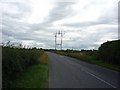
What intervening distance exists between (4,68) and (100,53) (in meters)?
33.7

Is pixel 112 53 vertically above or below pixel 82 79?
above

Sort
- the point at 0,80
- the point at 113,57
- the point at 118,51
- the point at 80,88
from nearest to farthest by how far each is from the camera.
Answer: the point at 0,80
the point at 80,88
the point at 118,51
the point at 113,57

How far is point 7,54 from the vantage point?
14.1m

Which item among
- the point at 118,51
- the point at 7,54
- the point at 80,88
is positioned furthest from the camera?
the point at 118,51

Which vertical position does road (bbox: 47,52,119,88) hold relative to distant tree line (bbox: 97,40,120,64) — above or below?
below

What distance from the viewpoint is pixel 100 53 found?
45.7m

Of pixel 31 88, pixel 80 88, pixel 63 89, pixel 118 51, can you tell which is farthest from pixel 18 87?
pixel 118 51

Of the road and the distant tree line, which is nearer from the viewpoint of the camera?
the road

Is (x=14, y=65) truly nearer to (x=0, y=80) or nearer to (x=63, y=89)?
(x=0, y=80)

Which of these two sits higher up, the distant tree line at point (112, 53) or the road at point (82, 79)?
the distant tree line at point (112, 53)

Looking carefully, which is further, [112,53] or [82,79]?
[112,53]

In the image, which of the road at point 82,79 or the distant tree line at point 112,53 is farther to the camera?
the distant tree line at point 112,53

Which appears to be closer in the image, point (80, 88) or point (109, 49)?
point (80, 88)

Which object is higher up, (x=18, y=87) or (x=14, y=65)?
(x=14, y=65)
